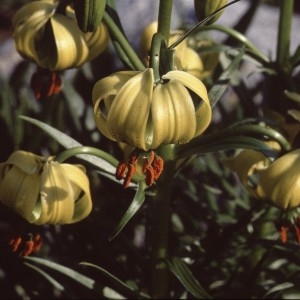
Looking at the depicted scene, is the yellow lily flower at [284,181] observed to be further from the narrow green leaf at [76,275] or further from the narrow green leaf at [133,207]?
the narrow green leaf at [76,275]

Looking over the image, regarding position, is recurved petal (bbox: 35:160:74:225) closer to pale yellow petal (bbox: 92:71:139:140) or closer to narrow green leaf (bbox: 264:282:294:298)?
pale yellow petal (bbox: 92:71:139:140)

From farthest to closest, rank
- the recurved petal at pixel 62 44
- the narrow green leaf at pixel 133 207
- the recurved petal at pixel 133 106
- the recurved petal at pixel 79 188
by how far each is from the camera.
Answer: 1. the recurved petal at pixel 62 44
2. the recurved petal at pixel 79 188
3. the narrow green leaf at pixel 133 207
4. the recurved petal at pixel 133 106

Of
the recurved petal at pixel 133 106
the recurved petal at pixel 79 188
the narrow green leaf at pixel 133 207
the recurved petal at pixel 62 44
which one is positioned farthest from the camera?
the recurved petal at pixel 62 44

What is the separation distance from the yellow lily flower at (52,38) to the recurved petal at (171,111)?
38cm

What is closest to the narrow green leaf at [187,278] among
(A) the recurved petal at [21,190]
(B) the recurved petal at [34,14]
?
(A) the recurved petal at [21,190]

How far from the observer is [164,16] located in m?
1.11

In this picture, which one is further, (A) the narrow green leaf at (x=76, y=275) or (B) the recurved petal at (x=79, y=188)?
(A) the narrow green leaf at (x=76, y=275)

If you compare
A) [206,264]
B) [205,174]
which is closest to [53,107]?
[205,174]

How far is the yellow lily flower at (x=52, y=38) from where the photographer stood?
51.9 inches

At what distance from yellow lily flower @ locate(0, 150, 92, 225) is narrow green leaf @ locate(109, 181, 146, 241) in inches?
4.2

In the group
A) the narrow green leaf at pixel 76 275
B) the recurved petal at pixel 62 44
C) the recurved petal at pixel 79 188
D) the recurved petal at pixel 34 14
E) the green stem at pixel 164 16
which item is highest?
the green stem at pixel 164 16

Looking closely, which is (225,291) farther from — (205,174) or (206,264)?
(205,174)

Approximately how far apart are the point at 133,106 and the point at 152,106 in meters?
0.03

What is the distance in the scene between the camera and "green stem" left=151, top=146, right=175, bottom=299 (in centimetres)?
123
